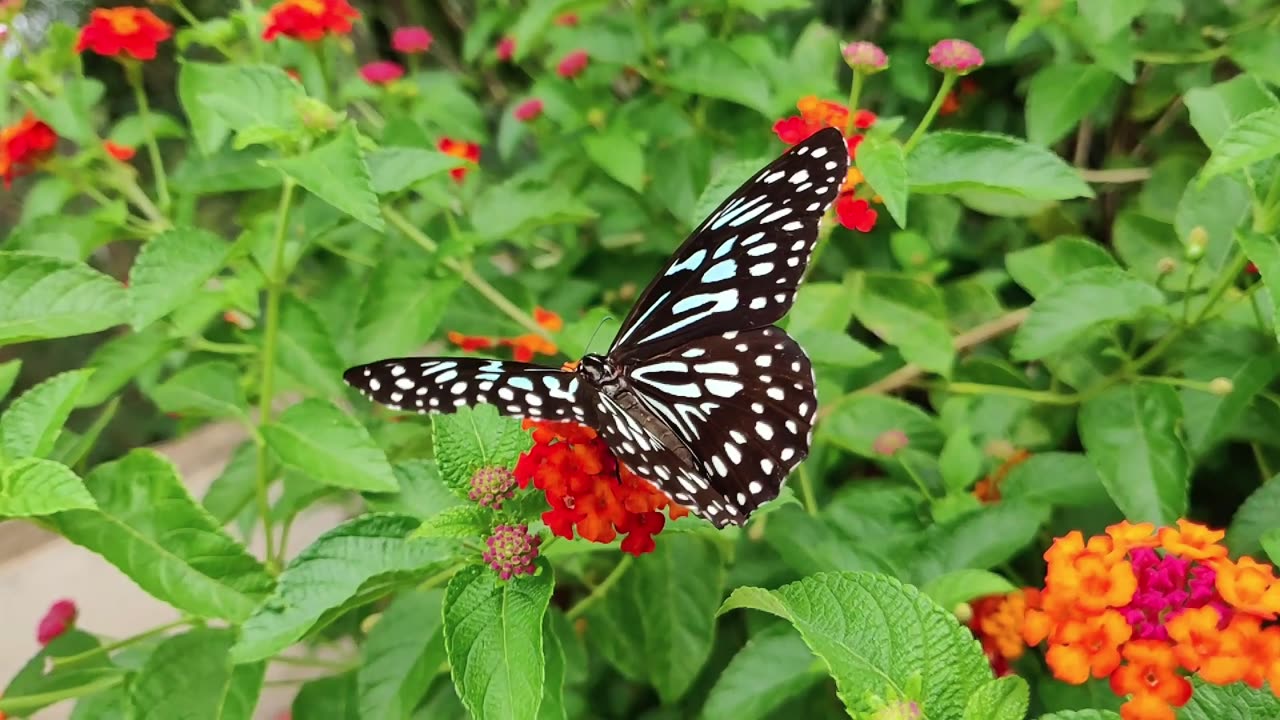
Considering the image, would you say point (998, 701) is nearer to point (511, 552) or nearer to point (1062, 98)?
point (511, 552)

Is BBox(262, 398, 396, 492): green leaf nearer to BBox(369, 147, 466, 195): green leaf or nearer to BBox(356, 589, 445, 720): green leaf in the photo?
BBox(356, 589, 445, 720): green leaf

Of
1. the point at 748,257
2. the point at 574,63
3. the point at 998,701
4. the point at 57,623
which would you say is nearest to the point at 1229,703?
the point at 998,701

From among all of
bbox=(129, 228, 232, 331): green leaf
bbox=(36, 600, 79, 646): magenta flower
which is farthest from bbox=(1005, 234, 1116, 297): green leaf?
bbox=(36, 600, 79, 646): magenta flower

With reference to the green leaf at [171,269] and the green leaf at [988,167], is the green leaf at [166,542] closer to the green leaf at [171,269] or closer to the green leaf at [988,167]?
the green leaf at [171,269]

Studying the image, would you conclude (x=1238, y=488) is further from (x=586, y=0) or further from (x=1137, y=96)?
(x=586, y=0)

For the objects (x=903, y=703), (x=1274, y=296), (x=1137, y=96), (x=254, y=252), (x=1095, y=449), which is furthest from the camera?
(x=1137, y=96)

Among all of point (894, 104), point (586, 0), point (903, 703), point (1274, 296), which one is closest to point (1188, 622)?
point (903, 703)
